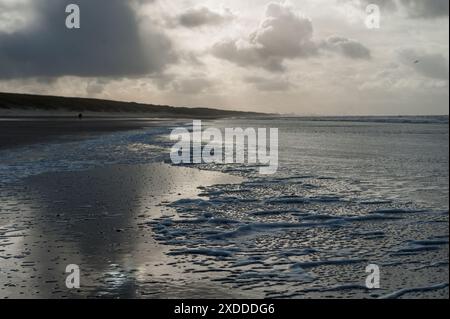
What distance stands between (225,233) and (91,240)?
228 centimetres

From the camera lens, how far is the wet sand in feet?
17.9

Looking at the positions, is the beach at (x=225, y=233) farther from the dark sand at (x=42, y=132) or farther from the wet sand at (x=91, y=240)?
the dark sand at (x=42, y=132)

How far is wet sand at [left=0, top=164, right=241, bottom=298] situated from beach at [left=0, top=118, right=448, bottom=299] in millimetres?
24

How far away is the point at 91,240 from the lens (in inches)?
291

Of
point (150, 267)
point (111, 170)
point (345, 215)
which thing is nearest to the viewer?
point (150, 267)

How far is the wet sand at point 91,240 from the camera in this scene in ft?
17.9

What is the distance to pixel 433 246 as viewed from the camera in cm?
704

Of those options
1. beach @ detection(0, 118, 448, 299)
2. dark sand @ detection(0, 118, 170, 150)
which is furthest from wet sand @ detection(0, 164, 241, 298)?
dark sand @ detection(0, 118, 170, 150)

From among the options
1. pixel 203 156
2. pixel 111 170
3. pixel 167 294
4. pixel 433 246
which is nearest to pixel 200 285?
pixel 167 294

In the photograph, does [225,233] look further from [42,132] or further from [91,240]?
[42,132]

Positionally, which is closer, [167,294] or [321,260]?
[167,294]

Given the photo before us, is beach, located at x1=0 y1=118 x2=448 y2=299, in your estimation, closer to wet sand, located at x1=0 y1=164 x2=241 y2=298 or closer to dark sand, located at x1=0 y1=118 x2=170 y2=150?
wet sand, located at x1=0 y1=164 x2=241 y2=298
